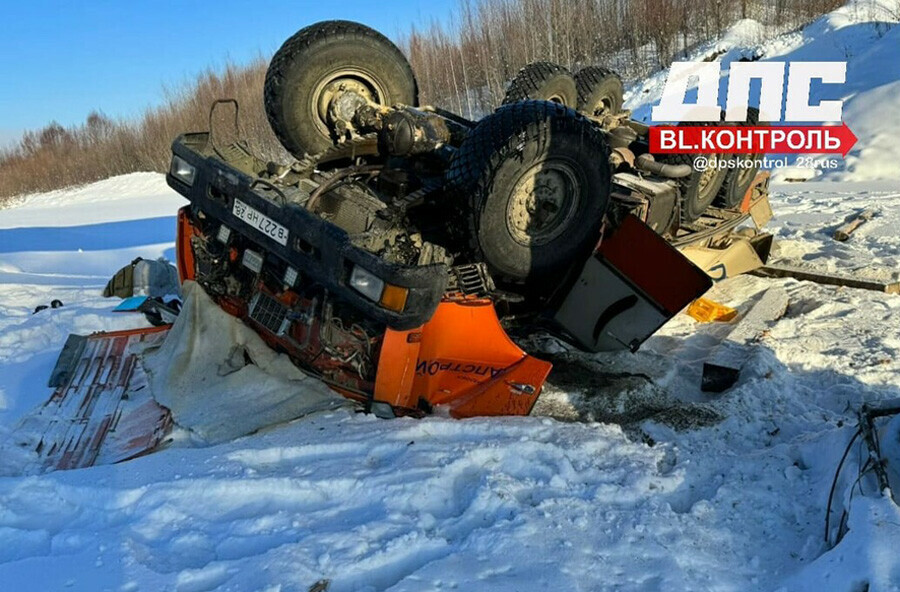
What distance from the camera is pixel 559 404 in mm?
3641

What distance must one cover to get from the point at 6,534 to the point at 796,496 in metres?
2.75

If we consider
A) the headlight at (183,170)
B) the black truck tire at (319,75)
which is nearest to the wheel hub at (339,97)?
the black truck tire at (319,75)

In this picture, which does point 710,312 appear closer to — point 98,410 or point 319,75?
point 319,75

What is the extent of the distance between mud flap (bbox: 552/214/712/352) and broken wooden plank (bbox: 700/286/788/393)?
0.48m

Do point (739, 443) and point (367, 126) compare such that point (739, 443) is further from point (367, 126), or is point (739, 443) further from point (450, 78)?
point (450, 78)

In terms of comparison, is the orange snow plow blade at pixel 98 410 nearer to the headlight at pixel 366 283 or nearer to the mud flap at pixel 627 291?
the headlight at pixel 366 283

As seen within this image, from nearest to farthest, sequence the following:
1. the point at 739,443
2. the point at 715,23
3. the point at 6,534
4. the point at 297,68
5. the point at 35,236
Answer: the point at 6,534 → the point at 739,443 → the point at 297,68 → the point at 35,236 → the point at 715,23

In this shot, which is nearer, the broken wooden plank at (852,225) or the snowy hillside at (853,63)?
the broken wooden plank at (852,225)

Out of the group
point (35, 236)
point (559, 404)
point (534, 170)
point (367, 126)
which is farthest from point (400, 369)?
point (35, 236)

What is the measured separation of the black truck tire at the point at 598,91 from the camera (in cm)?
652

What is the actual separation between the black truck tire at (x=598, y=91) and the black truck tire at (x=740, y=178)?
56.7 inches

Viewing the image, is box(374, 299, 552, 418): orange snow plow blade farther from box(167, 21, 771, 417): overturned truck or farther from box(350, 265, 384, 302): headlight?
box(350, 265, 384, 302): headlight

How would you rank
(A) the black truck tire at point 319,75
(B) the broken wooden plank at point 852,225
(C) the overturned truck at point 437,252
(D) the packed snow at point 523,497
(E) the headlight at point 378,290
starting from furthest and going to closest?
(B) the broken wooden plank at point 852,225, (A) the black truck tire at point 319,75, (C) the overturned truck at point 437,252, (E) the headlight at point 378,290, (D) the packed snow at point 523,497

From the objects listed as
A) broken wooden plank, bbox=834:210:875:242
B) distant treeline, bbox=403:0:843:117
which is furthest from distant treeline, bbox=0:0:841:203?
broken wooden plank, bbox=834:210:875:242
